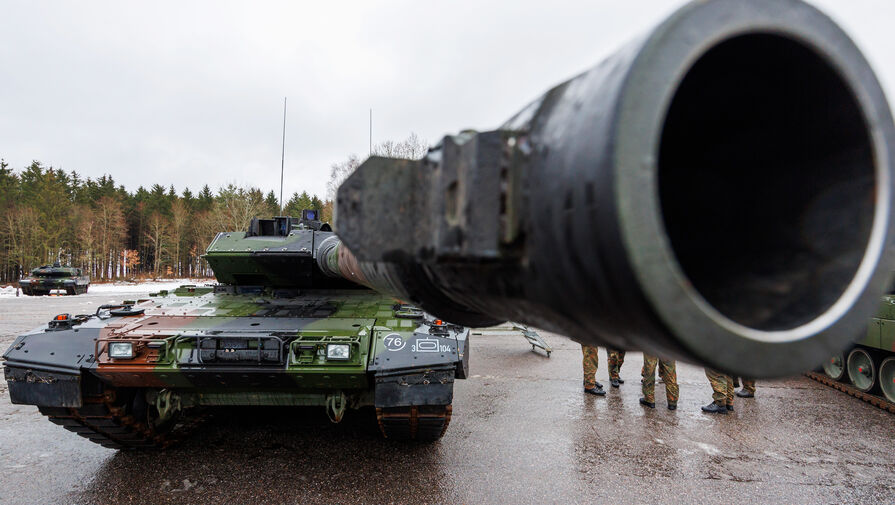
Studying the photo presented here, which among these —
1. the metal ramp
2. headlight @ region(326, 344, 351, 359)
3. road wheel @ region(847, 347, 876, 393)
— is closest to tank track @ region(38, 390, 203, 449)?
headlight @ region(326, 344, 351, 359)

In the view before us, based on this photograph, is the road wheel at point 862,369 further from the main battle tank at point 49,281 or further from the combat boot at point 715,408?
the main battle tank at point 49,281

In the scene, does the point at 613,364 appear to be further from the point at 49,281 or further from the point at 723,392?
the point at 49,281

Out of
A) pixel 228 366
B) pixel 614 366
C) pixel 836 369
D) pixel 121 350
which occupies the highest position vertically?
pixel 121 350

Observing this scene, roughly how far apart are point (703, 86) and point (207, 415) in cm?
623

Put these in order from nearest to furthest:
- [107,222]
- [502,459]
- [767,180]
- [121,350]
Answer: [767,180] → [121,350] → [502,459] → [107,222]

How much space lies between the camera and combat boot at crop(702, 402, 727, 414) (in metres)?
6.17

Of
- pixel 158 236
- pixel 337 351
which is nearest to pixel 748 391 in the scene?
pixel 337 351

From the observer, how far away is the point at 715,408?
6.18 meters

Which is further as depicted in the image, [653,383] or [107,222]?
[107,222]

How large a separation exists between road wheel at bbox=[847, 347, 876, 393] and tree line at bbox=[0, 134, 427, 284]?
26.1 meters

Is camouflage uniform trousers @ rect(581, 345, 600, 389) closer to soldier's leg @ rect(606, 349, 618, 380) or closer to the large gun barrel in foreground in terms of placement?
soldier's leg @ rect(606, 349, 618, 380)

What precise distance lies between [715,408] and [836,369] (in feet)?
11.5

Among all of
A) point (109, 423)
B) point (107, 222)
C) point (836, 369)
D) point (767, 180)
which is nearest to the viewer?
point (767, 180)

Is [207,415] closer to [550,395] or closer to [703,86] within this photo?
[550,395]
